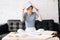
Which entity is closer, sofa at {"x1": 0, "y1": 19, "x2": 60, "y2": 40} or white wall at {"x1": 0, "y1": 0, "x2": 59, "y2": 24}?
sofa at {"x1": 0, "y1": 19, "x2": 60, "y2": 40}

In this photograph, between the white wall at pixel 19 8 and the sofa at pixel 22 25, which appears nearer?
the sofa at pixel 22 25

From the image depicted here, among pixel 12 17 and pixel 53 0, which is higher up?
pixel 53 0

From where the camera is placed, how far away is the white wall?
3.89 m

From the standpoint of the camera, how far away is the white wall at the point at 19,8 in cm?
389

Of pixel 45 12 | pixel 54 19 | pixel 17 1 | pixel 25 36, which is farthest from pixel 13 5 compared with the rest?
pixel 25 36

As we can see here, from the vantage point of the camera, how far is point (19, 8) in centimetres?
392

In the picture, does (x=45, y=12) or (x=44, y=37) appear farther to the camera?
(x=45, y=12)

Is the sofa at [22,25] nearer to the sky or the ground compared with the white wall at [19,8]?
nearer to the ground

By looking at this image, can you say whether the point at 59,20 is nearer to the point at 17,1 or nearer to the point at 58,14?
the point at 58,14

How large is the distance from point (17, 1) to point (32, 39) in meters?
2.02

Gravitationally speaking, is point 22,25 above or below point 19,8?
below

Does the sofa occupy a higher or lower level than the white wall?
lower

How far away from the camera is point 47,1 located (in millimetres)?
3875

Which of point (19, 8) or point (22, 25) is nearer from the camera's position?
point (22, 25)
